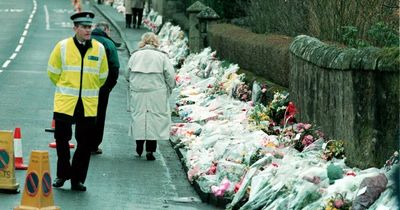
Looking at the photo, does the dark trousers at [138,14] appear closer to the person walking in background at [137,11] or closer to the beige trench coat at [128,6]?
the person walking in background at [137,11]

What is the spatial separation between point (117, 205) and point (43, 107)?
9.03 meters

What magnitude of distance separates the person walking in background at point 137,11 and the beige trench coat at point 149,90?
25.1 m

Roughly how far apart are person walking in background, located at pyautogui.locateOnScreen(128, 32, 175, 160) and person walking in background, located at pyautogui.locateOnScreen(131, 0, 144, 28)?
2512 cm

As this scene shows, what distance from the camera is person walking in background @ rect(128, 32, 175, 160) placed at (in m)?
16.1

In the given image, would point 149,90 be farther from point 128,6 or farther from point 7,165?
point 128,6

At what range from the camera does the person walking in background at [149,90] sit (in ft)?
52.7

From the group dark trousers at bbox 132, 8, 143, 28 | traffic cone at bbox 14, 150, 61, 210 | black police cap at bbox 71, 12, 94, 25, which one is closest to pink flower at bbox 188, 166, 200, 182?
black police cap at bbox 71, 12, 94, 25

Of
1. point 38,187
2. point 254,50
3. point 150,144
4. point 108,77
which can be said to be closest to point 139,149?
point 150,144

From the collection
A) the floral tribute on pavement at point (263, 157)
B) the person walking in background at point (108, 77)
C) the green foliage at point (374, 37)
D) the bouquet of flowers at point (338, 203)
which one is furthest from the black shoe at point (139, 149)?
the bouquet of flowers at point (338, 203)

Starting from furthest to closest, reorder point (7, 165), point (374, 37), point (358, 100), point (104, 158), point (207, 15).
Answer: point (207, 15)
point (374, 37)
point (104, 158)
point (7, 165)
point (358, 100)

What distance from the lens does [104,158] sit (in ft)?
51.8

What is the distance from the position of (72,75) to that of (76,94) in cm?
20

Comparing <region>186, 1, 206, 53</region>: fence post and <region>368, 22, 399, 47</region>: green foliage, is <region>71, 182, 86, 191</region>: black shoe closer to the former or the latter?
<region>368, 22, 399, 47</region>: green foliage

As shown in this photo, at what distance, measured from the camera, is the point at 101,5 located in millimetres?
57531
